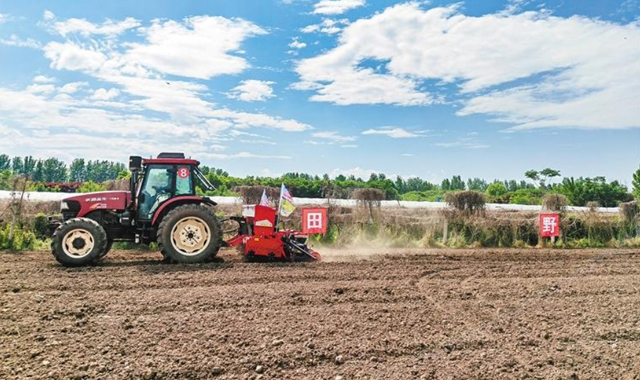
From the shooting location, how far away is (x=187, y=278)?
7176 millimetres

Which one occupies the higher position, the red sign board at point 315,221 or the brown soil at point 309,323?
the red sign board at point 315,221

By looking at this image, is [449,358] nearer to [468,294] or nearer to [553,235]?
[468,294]

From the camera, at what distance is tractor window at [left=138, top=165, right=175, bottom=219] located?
8906 millimetres

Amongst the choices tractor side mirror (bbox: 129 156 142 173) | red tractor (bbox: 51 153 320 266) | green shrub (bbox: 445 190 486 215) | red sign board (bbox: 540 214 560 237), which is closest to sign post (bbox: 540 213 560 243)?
red sign board (bbox: 540 214 560 237)

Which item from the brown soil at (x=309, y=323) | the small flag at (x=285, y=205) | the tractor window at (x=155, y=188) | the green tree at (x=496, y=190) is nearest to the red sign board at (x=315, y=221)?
the small flag at (x=285, y=205)

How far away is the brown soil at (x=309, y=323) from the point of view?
153 inches

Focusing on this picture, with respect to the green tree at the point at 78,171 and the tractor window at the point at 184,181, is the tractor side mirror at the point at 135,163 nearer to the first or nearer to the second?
the tractor window at the point at 184,181

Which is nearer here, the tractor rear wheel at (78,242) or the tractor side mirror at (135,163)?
the tractor rear wheel at (78,242)

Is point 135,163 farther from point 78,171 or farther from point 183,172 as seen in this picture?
point 78,171

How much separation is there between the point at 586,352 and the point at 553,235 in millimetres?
12132

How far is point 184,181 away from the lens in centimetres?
905

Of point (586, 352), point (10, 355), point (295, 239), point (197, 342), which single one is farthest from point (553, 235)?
point (10, 355)

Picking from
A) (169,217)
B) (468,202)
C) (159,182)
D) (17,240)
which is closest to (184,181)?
(159,182)

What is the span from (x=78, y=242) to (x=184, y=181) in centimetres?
220
